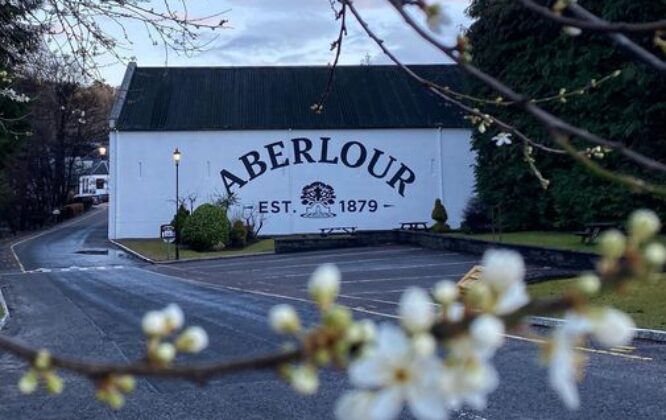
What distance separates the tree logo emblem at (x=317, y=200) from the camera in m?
37.3

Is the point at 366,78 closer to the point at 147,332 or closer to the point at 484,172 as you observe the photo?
the point at 484,172

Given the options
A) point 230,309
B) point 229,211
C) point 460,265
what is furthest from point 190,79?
point 230,309

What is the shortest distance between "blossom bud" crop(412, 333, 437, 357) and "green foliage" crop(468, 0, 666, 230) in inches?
728

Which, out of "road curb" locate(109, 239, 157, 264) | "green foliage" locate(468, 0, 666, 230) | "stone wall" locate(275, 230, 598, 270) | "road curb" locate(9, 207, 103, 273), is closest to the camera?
"stone wall" locate(275, 230, 598, 270)

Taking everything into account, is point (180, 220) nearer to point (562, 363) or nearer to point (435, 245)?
point (435, 245)

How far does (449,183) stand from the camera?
3828 centimetres

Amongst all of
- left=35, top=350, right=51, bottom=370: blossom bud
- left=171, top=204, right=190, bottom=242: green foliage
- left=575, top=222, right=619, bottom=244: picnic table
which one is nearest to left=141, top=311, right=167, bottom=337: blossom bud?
left=35, top=350, right=51, bottom=370: blossom bud

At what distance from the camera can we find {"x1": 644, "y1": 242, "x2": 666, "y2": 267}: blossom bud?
28.9 inches

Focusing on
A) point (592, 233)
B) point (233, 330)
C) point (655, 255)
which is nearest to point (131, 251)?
point (592, 233)

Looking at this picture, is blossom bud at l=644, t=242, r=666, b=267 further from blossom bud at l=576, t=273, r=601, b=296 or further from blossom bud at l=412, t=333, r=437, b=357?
blossom bud at l=412, t=333, r=437, b=357

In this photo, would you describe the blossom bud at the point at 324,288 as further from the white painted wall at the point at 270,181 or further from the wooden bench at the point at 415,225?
the white painted wall at the point at 270,181

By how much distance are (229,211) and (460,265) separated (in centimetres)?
1829

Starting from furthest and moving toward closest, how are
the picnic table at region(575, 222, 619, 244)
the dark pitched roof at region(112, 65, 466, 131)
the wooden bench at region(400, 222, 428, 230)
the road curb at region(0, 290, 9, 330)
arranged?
the dark pitched roof at region(112, 65, 466, 131), the wooden bench at region(400, 222, 428, 230), the picnic table at region(575, 222, 619, 244), the road curb at region(0, 290, 9, 330)

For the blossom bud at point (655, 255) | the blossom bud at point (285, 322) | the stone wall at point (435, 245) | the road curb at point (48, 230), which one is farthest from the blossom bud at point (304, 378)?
the road curb at point (48, 230)
